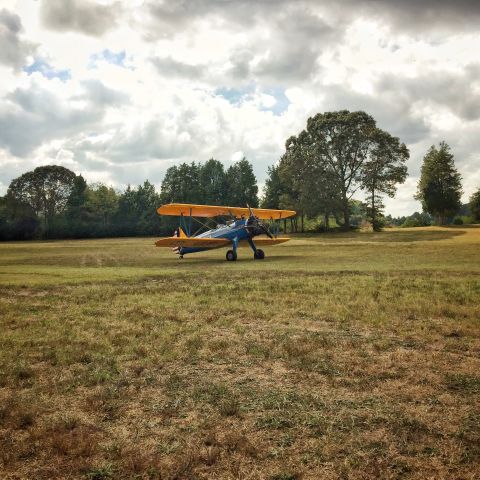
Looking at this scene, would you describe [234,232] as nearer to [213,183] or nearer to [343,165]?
[343,165]

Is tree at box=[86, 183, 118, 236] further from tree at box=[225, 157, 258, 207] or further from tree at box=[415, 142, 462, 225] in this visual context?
tree at box=[415, 142, 462, 225]

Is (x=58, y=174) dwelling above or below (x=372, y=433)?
above

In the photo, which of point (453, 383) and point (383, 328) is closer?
point (453, 383)

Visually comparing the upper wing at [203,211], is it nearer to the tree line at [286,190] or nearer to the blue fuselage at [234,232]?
the blue fuselage at [234,232]

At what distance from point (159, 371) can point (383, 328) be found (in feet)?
15.1

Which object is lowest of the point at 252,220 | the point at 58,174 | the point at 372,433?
the point at 372,433

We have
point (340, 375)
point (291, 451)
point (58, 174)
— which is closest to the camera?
point (291, 451)

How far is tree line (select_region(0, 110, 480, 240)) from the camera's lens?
5609 cm

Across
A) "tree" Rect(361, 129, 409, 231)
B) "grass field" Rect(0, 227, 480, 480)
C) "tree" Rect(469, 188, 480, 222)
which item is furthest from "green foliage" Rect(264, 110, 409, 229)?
"grass field" Rect(0, 227, 480, 480)

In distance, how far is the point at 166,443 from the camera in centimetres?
408

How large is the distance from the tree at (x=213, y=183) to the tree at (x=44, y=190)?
2865cm

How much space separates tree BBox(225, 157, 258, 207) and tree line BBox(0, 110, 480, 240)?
210 mm

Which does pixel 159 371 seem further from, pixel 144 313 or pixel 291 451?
pixel 144 313

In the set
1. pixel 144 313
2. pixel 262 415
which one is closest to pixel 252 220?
pixel 144 313
